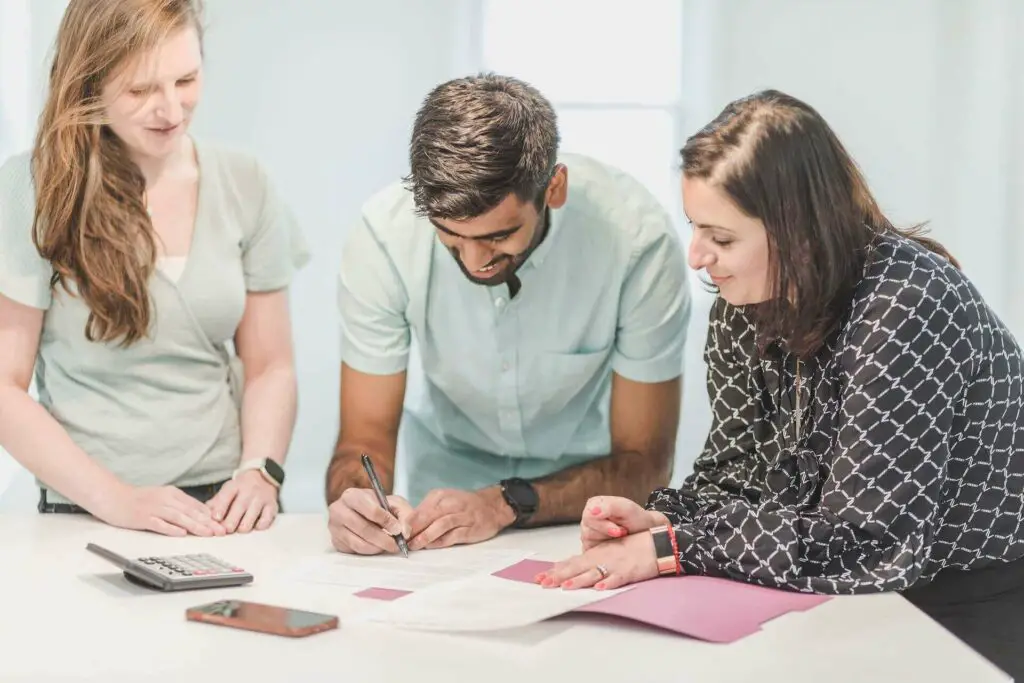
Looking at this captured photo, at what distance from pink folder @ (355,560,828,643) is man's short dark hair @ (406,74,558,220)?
22.3 inches

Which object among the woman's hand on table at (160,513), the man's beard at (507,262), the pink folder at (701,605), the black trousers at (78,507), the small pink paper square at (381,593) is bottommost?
the black trousers at (78,507)

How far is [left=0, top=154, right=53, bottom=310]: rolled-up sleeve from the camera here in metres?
2.02

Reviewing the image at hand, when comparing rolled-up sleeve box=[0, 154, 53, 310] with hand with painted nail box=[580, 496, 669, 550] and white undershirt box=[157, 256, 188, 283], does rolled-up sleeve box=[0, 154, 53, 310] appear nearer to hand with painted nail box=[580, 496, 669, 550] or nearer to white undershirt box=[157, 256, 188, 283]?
white undershirt box=[157, 256, 188, 283]

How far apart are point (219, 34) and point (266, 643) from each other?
2901 mm

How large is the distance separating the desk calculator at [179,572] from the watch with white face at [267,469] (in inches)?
16.5

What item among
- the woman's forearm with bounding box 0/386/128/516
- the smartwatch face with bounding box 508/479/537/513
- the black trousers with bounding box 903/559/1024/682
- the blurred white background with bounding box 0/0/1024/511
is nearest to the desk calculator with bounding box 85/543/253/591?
the woman's forearm with bounding box 0/386/128/516

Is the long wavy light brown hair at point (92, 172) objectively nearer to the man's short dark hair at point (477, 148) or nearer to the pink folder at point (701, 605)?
the man's short dark hair at point (477, 148)

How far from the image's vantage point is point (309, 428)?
13.6ft

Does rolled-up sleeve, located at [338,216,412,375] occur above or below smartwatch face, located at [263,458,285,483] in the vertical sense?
above

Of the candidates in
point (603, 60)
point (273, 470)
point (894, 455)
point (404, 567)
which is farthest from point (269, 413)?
point (603, 60)

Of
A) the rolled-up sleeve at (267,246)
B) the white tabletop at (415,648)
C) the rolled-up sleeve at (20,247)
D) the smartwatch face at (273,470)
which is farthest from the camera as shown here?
the rolled-up sleeve at (267,246)

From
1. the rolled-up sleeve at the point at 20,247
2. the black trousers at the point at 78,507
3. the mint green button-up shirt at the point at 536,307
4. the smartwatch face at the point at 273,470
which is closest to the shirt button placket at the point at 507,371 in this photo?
the mint green button-up shirt at the point at 536,307

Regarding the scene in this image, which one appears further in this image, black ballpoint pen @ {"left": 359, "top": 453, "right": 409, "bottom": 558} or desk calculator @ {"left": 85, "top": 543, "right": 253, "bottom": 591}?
black ballpoint pen @ {"left": 359, "top": 453, "right": 409, "bottom": 558}

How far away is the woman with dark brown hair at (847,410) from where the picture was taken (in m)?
1.54
